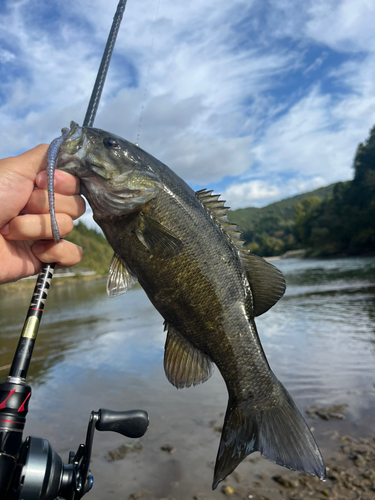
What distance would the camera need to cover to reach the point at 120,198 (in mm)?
1856

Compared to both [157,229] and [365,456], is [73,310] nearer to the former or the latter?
[365,456]

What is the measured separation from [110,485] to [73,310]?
17.8m

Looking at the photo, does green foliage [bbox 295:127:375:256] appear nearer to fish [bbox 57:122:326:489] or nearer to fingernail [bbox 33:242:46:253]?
fish [bbox 57:122:326:489]

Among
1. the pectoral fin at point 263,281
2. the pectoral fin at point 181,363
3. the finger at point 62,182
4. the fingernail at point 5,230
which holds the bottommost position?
the pectoral fin at point 181,363

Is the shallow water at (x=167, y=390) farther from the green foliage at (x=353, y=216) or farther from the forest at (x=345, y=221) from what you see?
the green foliage at (x=353, y=216)

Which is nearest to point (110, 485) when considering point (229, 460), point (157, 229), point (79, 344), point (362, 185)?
point (229, 460)

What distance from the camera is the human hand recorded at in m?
1.97

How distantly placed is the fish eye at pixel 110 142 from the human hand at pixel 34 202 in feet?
0.85

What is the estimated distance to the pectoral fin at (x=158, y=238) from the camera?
1.83 m

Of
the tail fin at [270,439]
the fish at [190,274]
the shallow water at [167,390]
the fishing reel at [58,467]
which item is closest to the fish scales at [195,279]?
the fish at [190,274]

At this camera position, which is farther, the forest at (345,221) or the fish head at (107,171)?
the forest at (345,221)

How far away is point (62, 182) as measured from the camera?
1.91 metres

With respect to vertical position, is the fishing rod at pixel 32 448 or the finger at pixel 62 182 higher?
the finger at pixel 62 182

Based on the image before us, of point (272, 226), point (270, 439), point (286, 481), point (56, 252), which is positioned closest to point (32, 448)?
point (56, 252)
